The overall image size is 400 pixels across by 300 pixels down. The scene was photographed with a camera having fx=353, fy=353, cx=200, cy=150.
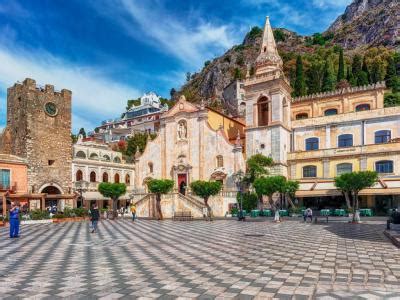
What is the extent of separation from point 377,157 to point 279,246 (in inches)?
1010

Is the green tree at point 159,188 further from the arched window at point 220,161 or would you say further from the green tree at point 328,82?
the green tree at point 328,82

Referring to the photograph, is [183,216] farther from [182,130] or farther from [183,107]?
[183,107]

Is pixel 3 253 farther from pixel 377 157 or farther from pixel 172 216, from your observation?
pixel 377 157

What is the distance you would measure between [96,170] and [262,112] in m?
25.7

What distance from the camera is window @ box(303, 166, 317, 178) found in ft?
125

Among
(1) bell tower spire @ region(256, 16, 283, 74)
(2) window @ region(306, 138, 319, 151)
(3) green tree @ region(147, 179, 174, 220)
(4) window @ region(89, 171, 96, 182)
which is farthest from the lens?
(4) window @ region(89, 171, 96, 182)

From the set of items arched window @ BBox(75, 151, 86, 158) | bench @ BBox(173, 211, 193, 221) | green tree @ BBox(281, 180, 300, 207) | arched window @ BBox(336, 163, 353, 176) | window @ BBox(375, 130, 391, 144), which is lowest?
bench @ BBox(173, 211, 193, 221)

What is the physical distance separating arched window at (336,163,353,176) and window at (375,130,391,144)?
4.14 meters

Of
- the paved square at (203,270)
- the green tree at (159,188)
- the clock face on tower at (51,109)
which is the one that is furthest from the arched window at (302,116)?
the paved square at (203,270)

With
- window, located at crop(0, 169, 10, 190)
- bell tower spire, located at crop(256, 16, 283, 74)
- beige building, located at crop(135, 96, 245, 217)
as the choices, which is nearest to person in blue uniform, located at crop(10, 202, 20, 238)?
beige building, located at crop(135, 96, 245, 217)

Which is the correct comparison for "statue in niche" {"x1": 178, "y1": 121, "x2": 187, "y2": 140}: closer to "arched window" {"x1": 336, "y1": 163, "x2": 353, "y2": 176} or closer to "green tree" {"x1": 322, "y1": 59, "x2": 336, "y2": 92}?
"arched window" {"x1": 336, "y1": 163, "x2": 353, "y2": 176}

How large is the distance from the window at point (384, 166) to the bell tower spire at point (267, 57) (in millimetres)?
14997

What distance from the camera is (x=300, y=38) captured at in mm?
128000

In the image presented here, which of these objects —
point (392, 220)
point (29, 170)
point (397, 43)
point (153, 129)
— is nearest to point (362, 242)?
point (392, 220)
